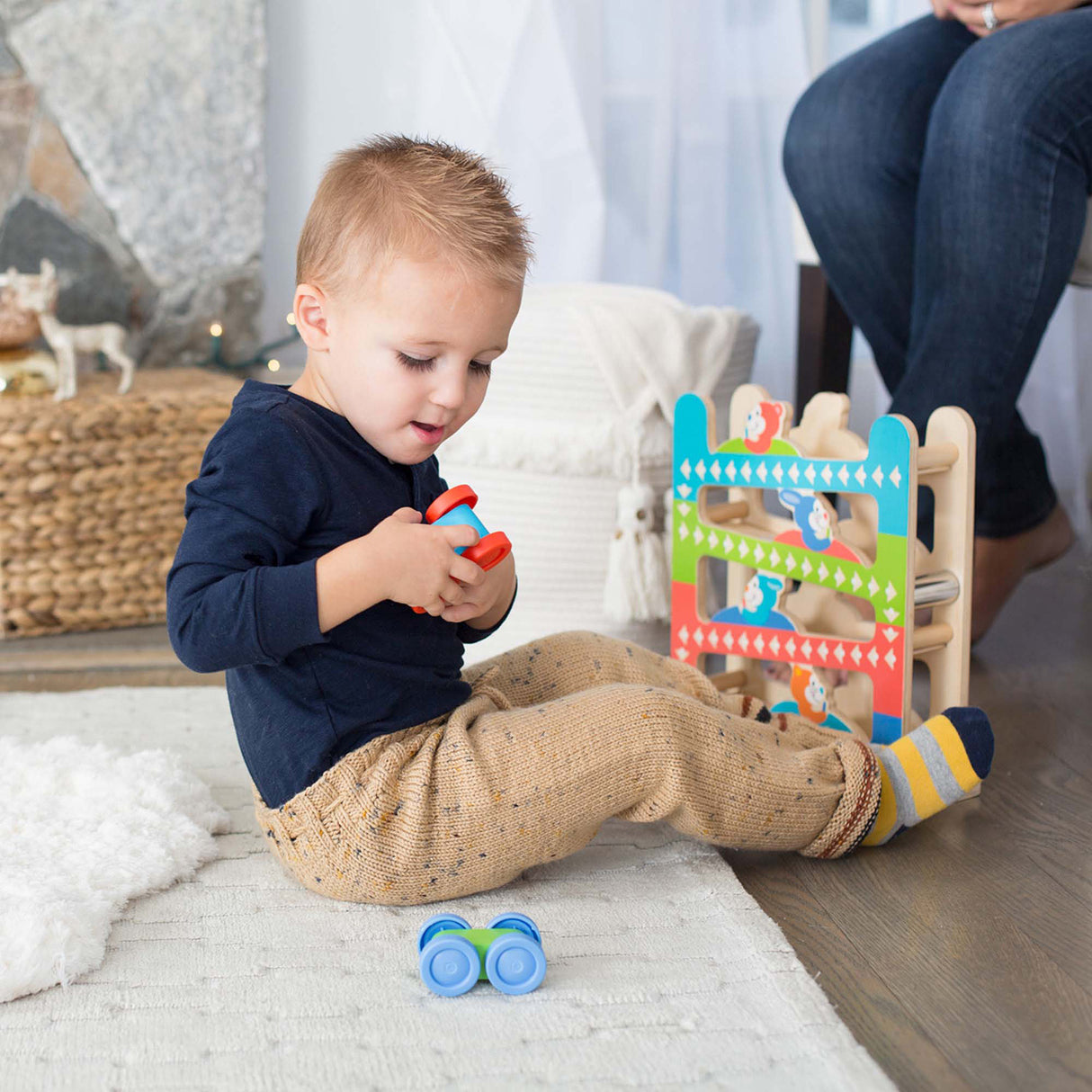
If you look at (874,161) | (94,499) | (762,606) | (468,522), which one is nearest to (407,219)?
(468,522)

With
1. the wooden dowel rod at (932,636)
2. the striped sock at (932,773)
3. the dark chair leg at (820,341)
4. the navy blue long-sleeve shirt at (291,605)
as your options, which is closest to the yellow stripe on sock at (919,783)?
the striped sock at (932,773)

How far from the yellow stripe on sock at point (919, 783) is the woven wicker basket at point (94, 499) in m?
0.83

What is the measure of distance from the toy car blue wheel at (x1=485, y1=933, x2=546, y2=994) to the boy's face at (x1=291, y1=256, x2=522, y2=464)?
0.30 meters

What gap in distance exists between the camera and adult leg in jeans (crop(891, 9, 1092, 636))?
1024mm

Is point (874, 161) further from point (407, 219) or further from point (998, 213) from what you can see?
point (407, 219)

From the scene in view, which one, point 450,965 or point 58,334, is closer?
point 450,965

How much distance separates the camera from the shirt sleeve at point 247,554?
2.18ft

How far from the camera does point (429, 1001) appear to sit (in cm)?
61

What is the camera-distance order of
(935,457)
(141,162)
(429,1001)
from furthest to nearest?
(141,162)
(935,457)
(429,1001)

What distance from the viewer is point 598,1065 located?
1.82ft

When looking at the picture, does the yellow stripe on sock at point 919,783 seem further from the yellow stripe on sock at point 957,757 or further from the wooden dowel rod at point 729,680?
the wooden dowel rod at point 729,680

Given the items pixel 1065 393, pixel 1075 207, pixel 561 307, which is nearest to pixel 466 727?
pixel 561 307

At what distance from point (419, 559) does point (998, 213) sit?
A: 666 millimetres

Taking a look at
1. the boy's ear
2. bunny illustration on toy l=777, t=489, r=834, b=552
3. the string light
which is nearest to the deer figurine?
the string light
